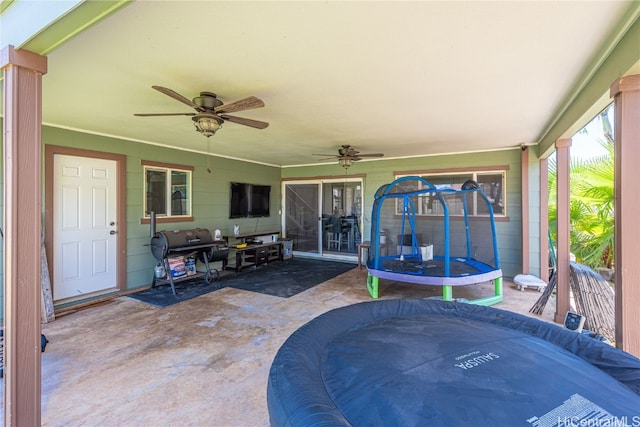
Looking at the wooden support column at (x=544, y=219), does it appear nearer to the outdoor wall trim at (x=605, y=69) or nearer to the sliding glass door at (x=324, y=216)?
the outdoor wall trim at (x=605, y=69)

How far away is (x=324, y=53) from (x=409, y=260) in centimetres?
402

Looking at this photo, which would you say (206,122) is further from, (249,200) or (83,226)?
(249,200)

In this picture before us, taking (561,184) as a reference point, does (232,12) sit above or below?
above

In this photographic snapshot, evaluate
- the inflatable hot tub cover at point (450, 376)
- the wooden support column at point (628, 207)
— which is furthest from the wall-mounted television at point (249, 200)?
the wooden support column at point (628, 207)

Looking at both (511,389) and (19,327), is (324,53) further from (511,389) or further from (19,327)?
(19,327)

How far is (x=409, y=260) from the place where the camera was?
207 inches

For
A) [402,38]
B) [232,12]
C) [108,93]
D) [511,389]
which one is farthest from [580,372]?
[108,93]

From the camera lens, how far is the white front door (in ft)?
13.4

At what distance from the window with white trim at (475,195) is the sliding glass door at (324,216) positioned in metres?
1.57

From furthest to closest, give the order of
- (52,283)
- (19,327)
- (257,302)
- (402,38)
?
(257,302)
(52,283)
(402,38)
(19,327)

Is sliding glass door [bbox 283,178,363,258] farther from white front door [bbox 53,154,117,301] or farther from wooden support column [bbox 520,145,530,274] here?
white front door [bbox 53,154,117,301]

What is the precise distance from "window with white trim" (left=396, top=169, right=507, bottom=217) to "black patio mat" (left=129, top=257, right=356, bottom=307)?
2.15 meters

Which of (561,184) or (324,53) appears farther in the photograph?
(561,184)

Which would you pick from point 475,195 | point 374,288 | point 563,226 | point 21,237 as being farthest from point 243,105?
point 475,195
